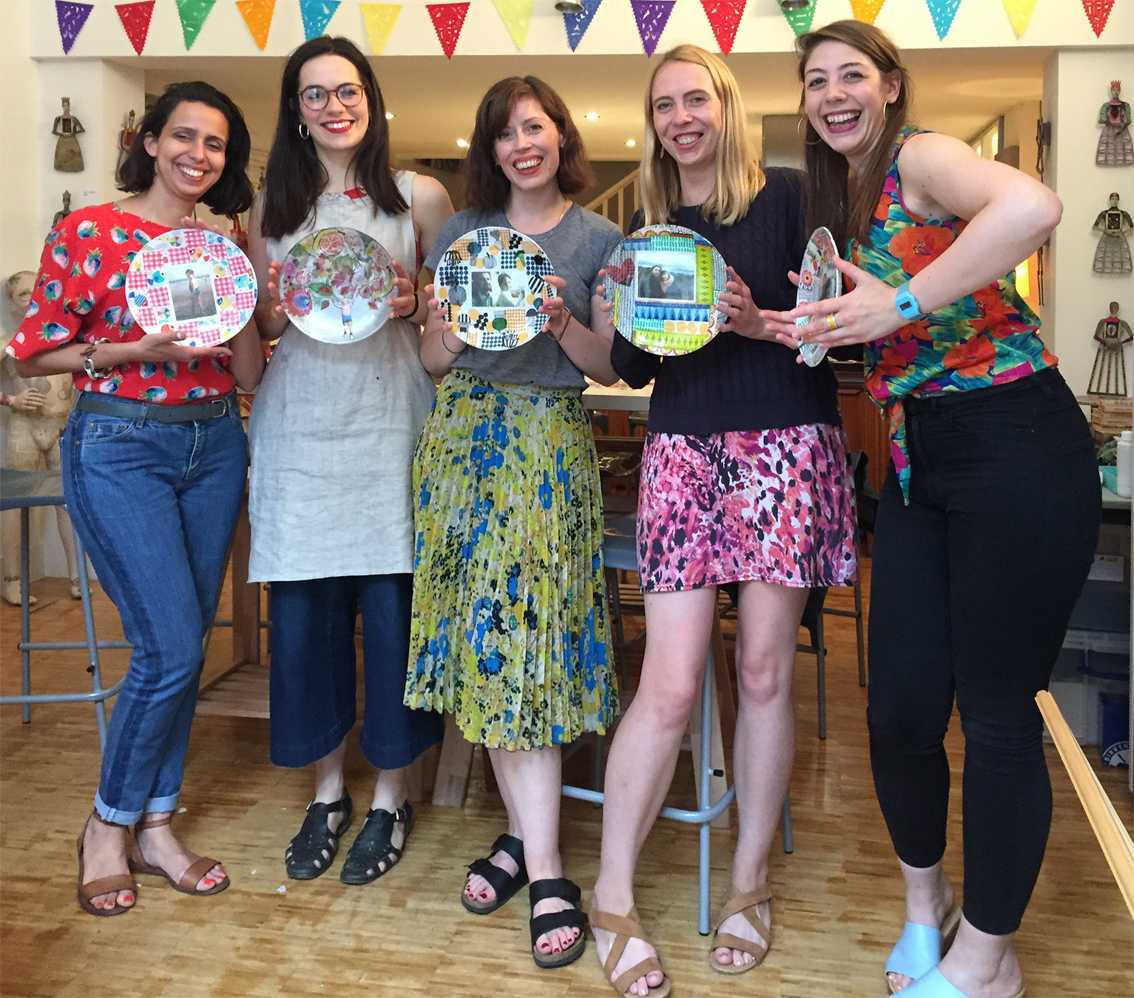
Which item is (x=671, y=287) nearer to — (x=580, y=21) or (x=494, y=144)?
(x=494, y=144)

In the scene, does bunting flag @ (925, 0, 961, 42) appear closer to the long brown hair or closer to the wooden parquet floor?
the wooden parquet floor

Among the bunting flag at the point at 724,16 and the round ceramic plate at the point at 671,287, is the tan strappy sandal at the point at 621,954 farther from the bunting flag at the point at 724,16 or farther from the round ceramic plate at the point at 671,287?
the bunting flag at the point at 724,16

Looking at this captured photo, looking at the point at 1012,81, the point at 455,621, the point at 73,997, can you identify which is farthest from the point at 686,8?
the point at 73,997

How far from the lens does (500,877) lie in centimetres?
201

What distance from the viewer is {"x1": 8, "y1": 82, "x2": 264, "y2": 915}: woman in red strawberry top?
74.0 inches

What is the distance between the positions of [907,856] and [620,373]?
3.08 ft

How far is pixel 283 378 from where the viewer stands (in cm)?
203

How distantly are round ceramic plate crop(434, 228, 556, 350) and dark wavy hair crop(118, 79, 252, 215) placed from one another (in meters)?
0.52

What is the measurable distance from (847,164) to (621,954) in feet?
4.36

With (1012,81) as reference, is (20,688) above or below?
below

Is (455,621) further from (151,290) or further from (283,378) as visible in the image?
(151,290)

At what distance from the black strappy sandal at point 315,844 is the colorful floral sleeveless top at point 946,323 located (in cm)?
146

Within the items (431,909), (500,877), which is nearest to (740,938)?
(500,877)

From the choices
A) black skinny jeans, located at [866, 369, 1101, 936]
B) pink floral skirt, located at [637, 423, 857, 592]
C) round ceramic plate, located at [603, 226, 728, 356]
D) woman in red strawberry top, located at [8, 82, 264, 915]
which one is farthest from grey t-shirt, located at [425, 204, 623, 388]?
black skinny jeans, located at [866, 369, 1101, 936]
